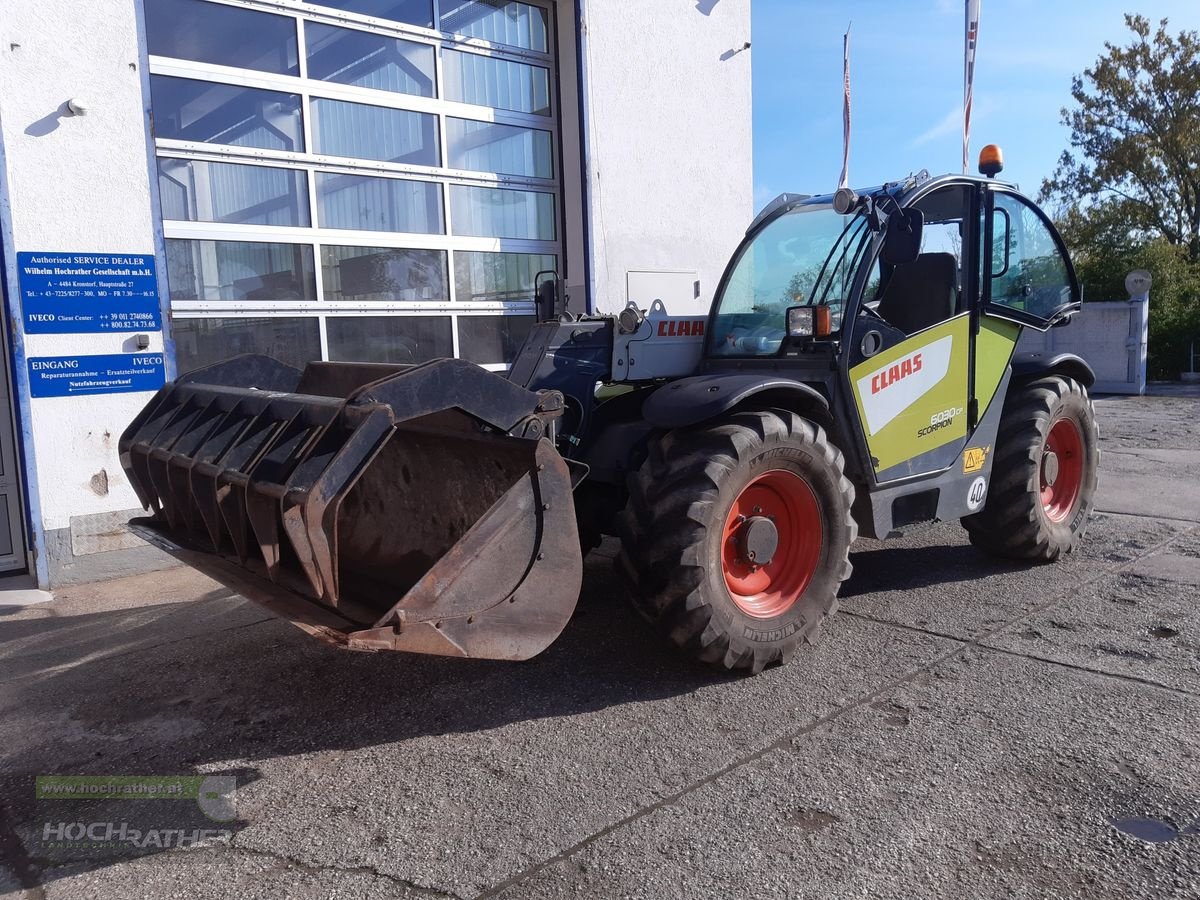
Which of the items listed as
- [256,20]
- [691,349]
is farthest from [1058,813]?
[256,20]

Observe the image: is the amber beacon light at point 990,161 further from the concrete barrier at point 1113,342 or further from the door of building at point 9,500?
the concrete barrier at point 1113,342

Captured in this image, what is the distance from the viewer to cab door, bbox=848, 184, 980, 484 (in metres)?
4.57

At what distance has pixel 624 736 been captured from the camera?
11.3ft

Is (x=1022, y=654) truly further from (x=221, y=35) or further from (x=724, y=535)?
(x=221, y=35)

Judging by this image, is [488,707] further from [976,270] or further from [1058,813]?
[976,270]

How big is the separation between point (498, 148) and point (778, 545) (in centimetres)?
563

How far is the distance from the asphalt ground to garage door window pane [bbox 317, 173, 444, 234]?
365cm

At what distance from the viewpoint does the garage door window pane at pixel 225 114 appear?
6555 millimetres

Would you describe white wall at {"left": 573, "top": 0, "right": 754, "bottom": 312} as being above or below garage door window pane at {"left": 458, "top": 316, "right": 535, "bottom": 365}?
above

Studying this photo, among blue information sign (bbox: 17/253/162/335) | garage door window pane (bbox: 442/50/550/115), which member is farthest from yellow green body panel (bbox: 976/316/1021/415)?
blue information sign (bbox: 17/253/162/335)

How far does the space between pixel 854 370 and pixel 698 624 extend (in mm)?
1592

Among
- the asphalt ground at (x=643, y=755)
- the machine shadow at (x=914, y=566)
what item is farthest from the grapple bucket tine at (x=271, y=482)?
the machine shadow at (x=914, y=566)

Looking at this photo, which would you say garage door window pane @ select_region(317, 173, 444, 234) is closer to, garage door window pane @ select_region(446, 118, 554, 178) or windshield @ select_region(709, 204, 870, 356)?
garage door window pane @ select_region(446, 118, 554, 178)

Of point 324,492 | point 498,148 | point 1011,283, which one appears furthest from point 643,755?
point 498,148
